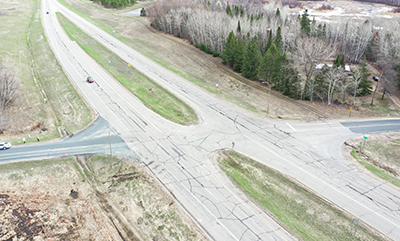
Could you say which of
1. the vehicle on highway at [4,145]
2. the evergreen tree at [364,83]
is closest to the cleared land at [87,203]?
the vehicle on highway at [4,145]

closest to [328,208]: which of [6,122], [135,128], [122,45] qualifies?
[135,128]

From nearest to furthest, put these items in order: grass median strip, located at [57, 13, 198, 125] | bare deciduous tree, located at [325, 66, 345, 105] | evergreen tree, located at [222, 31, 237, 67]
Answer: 1. grass median strip, located at [57, 13, 198, 125]
2. bare deciduous tree, located at [325, 66, 345, 105]
3. evergreen tree, located at [222, 31, 237, 67]

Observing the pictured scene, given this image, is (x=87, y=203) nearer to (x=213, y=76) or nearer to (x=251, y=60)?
(x=213, y=76)

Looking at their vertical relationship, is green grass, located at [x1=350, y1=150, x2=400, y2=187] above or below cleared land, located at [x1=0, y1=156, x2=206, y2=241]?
below

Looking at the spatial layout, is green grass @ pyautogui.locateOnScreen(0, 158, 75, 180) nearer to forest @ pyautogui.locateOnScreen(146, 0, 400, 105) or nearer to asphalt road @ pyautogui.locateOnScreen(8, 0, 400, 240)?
asphalt road @ pyautogui.locateOnScreen(8, 0, 400, 240)

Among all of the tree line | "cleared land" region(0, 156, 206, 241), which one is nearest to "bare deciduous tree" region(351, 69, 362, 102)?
"cleared land" region(0, 156, 206, 241)

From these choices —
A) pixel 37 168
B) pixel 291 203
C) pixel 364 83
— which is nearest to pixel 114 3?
pixel 364 83

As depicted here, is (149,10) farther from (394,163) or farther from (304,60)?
(394,163)
